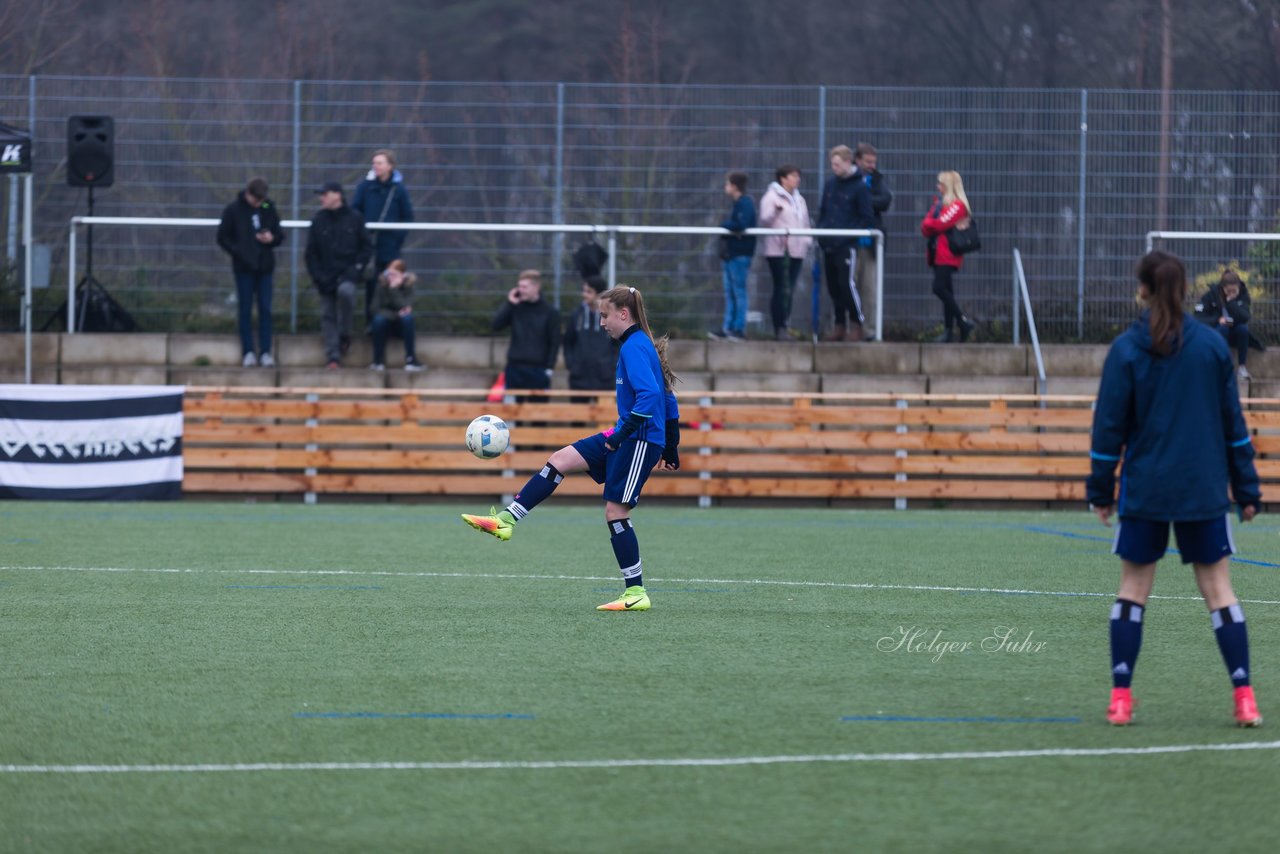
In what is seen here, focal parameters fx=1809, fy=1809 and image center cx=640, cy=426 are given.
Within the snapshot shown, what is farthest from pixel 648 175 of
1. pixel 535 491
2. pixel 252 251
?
pixel 535 491

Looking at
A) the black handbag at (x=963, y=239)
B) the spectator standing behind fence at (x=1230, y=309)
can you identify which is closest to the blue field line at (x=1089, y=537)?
the black handbag at (x=963, y=239)

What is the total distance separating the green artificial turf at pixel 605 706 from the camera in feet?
16.7

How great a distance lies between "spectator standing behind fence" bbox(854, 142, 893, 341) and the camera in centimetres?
1958

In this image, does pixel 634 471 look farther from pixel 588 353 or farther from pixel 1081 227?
pixel 1081 227

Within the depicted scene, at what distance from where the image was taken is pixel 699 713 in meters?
6.64

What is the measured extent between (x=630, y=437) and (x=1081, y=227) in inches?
478

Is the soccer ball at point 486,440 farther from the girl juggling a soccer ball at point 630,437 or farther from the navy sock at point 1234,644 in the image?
the navy sock at point 1234,644

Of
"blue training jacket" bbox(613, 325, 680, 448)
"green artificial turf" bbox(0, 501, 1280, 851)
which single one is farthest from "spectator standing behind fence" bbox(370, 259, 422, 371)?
"blue training jacket" bbox(613, 325, 680, 448)

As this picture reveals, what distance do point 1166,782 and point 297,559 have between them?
814 centimetres

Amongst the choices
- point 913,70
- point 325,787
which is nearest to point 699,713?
point 325,787

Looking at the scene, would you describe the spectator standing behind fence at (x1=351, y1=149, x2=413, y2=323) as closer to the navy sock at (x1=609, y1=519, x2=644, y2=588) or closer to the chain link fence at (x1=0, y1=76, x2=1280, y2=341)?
the chain link fence at (x1=0, y1=76, x2=1280, y2=341)

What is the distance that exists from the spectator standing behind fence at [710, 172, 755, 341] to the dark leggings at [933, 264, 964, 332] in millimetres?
2062

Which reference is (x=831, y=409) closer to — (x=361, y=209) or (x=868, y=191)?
(x=868, y=191)

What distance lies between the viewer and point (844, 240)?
2002 centimetres
